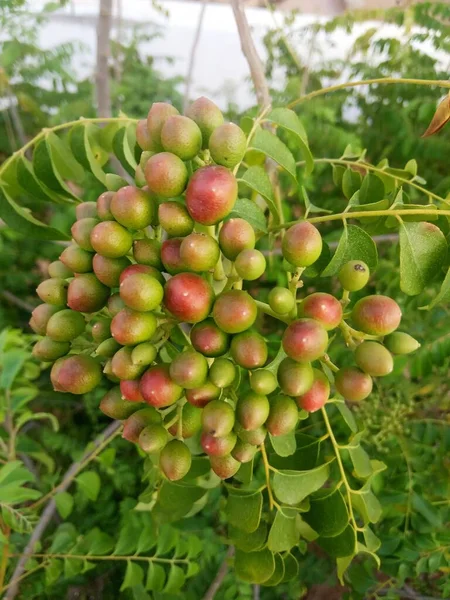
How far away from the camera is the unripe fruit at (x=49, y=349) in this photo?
2.13 feet

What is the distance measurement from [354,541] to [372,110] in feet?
4.74

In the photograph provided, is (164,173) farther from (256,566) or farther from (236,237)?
(256,566)

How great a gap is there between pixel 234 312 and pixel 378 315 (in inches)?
6.6

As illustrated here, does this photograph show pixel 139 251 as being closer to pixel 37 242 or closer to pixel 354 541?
pixel 354 541

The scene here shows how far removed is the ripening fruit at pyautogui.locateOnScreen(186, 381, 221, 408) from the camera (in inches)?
22.8

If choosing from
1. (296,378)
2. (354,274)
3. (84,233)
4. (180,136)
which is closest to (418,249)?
(354,274)

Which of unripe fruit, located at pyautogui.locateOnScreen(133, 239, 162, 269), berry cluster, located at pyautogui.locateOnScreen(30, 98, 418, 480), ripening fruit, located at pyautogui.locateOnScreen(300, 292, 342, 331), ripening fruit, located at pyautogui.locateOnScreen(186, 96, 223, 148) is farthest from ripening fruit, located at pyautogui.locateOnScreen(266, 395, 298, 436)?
ripening fruit, located at pyautogui.locateOnScreen(186, 96, 223, 148)

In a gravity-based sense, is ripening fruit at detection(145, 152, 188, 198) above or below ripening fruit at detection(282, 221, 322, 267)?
above

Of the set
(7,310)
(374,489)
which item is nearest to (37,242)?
(7,310)

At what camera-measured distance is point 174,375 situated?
0.55m

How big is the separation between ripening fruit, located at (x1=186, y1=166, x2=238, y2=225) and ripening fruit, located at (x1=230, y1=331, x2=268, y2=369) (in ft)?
0.46

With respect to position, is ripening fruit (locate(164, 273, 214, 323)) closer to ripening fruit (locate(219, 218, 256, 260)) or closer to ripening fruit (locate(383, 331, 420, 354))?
ripening fruit (locate(219, 218, 256, 260))

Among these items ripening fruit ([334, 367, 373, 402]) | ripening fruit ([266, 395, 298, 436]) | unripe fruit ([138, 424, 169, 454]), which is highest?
ripening fruit ([334, 367, 373, 402])

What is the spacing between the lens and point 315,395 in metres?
0.58
